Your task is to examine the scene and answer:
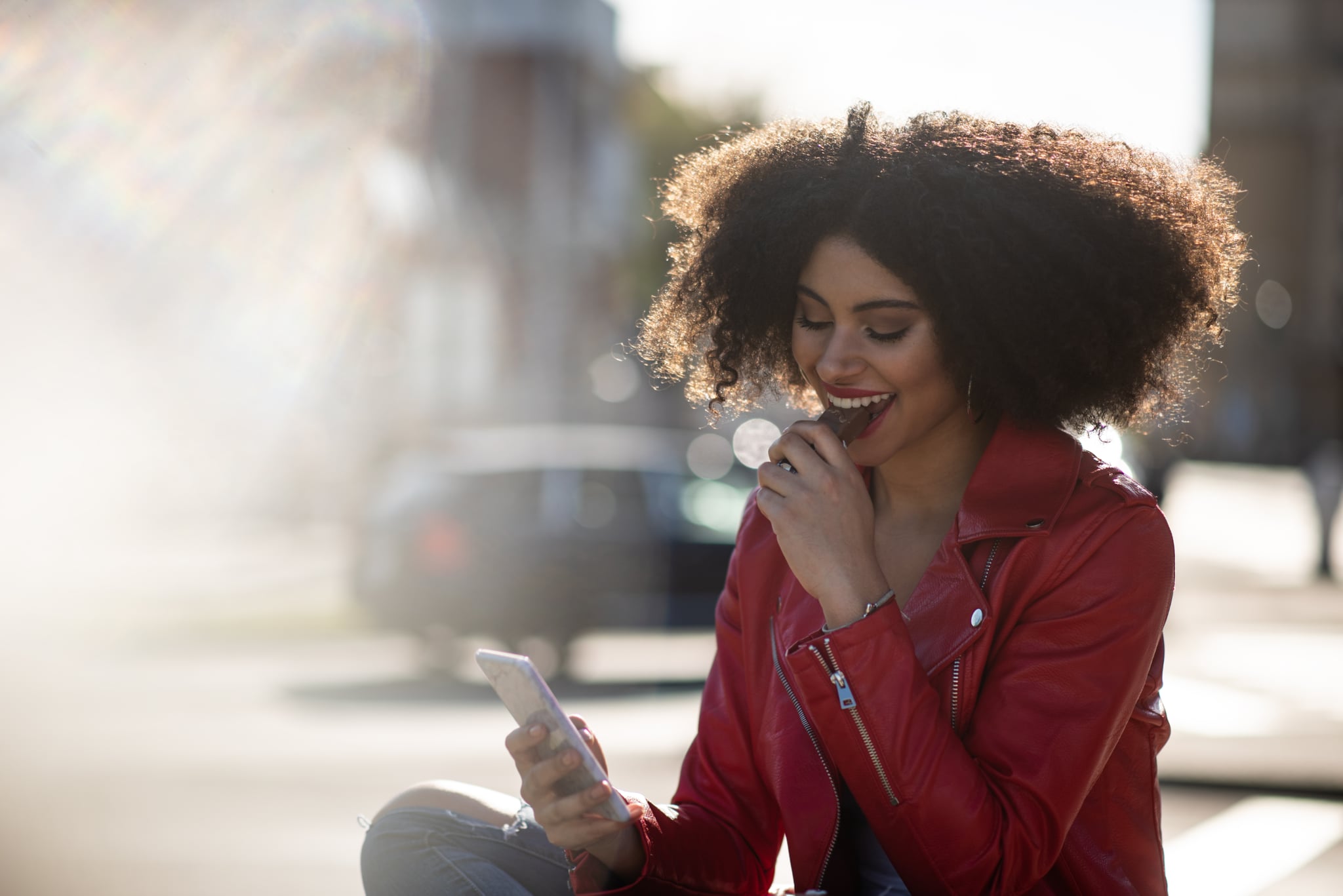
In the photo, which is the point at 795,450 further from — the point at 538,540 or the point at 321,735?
the point at 538,540

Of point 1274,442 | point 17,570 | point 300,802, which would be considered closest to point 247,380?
point 17,570

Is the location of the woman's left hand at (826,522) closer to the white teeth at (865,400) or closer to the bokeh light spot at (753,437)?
the white teeth at (865,400)

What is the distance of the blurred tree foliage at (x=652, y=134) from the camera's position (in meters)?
37.9

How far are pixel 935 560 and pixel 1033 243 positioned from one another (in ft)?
→ 2.08

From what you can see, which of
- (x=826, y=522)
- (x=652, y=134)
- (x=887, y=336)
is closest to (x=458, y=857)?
(x=826, y=522)

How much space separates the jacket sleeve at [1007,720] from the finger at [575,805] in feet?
1.18

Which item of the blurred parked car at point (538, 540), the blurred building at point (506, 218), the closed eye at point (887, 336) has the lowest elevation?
the blurred parked car at point (538, 540)

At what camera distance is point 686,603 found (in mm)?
11578

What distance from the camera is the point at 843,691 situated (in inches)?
93.3

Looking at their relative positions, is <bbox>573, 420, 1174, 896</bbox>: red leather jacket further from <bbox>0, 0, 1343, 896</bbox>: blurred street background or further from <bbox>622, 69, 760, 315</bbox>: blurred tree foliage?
<bbox>622, 69, 760, 315</bbox>: blurred tree foliage

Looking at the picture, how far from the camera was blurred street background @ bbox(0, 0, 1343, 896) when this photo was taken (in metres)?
6.88

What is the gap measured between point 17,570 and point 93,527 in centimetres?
547

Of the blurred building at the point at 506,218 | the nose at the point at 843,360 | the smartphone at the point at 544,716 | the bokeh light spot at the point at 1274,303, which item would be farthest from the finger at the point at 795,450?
the bokeh light spot at the point at 1274,303

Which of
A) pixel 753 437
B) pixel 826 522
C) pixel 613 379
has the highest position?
pixel 613 379
